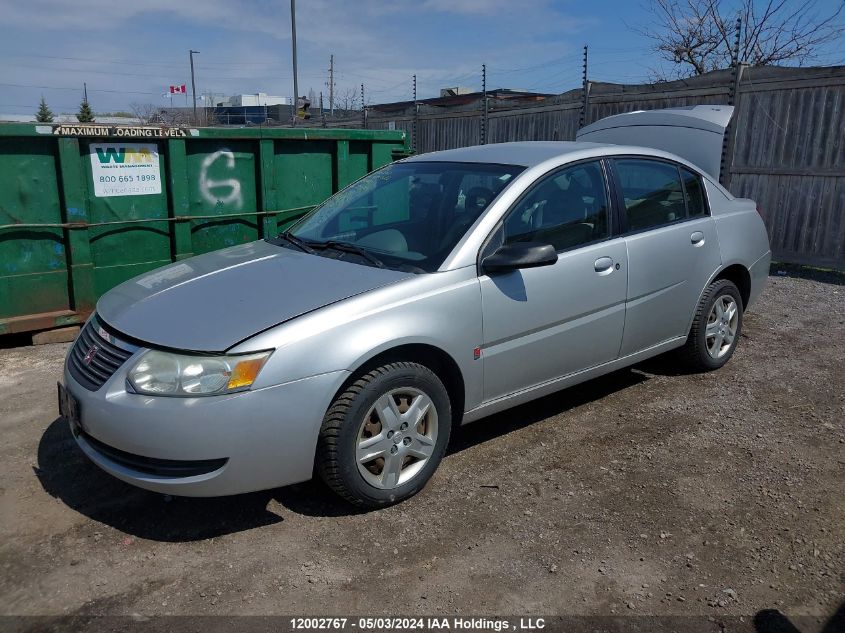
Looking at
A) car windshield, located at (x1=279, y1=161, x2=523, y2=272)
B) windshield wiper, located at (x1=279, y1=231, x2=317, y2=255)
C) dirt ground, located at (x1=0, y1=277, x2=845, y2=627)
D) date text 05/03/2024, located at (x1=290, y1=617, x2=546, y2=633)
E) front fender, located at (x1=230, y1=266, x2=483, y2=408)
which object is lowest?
date text 05/03/2024, located at (x1=290, y1=617, x2=546, y2=633)

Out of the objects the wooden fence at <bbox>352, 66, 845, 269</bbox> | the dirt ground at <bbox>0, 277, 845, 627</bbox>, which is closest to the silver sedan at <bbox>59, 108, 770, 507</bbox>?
the dirt ground at <bbox>0, 277, 845, 627</bbox>

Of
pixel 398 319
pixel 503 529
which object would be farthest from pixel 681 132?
pixel 503 529

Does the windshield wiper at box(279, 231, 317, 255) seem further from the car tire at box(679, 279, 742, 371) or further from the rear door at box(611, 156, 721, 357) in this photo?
the car tire at box(679, 279, 742, 371)

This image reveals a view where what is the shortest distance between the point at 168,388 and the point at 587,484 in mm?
2158

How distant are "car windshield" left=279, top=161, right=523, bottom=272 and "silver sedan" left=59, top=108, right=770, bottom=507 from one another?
1 cm

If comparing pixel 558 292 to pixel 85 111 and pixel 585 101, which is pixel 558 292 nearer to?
pixel 585 101

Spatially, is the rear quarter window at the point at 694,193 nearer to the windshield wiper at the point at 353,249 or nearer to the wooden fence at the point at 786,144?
the windshield wiper at the point at 353,249

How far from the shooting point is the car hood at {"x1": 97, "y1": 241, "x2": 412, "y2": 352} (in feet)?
10.2

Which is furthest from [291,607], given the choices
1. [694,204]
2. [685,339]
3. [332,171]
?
[332,171]

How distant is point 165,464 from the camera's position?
306cm

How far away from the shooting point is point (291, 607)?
279 cm

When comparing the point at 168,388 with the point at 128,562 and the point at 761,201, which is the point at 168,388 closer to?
the point at 128,562

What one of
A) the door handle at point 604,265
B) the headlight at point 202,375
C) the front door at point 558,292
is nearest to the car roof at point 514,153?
the front door at point 558,292

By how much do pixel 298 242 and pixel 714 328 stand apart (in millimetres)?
3091
